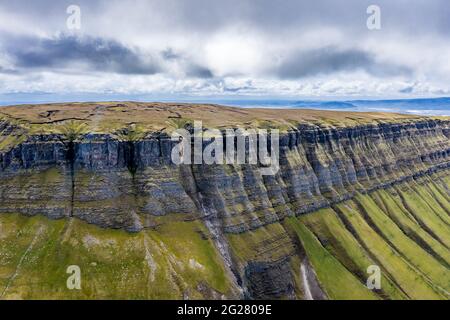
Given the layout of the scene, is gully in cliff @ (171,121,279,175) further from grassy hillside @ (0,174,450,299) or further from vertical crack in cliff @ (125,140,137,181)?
grassy hillside @ (0,174,450,299)

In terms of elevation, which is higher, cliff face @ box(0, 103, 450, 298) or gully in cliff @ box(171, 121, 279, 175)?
gully in cliff @ box(171, 121, 279, 175)

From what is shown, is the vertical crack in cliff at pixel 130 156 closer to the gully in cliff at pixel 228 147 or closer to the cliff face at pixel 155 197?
the cliff face at pixel 155 197

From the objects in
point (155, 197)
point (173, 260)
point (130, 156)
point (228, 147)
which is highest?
point (228, 147)

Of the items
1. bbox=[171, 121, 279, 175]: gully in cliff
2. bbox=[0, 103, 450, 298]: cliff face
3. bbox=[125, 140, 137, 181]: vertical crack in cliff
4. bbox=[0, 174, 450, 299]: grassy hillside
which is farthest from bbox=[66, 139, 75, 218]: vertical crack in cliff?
bbox=[171, 121, 279, 175]: gully in cliff

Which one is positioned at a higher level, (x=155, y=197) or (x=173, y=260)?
(x=155, y=197)

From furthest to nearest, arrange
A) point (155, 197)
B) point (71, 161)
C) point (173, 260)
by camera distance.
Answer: point (71, 161)
point (155, 197)
point (173, 260)

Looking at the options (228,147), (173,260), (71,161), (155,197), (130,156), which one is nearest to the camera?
(173,260)

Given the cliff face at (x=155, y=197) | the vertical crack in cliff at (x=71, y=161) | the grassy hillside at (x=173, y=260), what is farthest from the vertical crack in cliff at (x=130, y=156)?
the grassy hillside at (x=173, y=260)

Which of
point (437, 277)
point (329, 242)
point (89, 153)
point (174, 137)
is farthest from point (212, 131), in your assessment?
point (437, 277)

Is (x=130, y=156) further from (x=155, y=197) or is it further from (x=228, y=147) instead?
(x=228, y=147)

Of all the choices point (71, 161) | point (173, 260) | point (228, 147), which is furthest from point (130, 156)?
point (173, 260)
